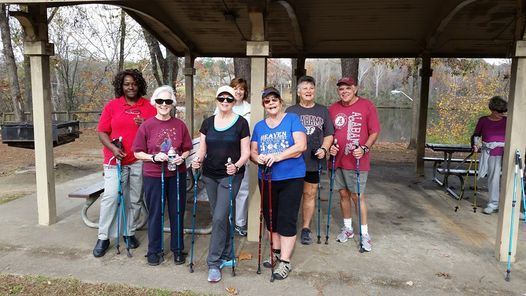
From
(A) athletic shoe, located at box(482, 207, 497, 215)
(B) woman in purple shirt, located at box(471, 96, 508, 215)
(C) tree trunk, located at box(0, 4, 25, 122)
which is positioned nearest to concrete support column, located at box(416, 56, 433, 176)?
(B) woman in purple shirt, located at box(471, 96, 508, 215)

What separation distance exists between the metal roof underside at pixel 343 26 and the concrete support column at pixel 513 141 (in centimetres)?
206

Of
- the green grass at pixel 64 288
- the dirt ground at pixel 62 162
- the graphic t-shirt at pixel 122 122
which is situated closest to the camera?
the green grass at pixel 64 288

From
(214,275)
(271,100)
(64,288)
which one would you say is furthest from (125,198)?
(271,100)

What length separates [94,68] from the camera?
30.0 metres

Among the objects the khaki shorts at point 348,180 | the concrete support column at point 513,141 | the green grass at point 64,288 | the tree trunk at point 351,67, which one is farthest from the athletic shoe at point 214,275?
the tree trunk at point 351,67

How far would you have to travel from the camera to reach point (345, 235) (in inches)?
170

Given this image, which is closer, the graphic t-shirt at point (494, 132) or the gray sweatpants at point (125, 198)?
the gray sweatpants at point (125, 198)

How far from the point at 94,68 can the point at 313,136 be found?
29.5 metres

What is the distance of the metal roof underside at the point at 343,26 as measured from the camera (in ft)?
18.5

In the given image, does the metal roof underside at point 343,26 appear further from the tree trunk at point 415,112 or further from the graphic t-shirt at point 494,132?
the tree trunk at point 415,112

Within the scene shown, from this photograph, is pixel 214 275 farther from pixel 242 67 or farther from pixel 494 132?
pixel 242 67

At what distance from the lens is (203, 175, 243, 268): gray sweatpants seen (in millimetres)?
3395

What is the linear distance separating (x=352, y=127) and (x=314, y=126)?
0.38 m

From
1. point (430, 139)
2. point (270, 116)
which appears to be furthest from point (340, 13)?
point (430, 139)
